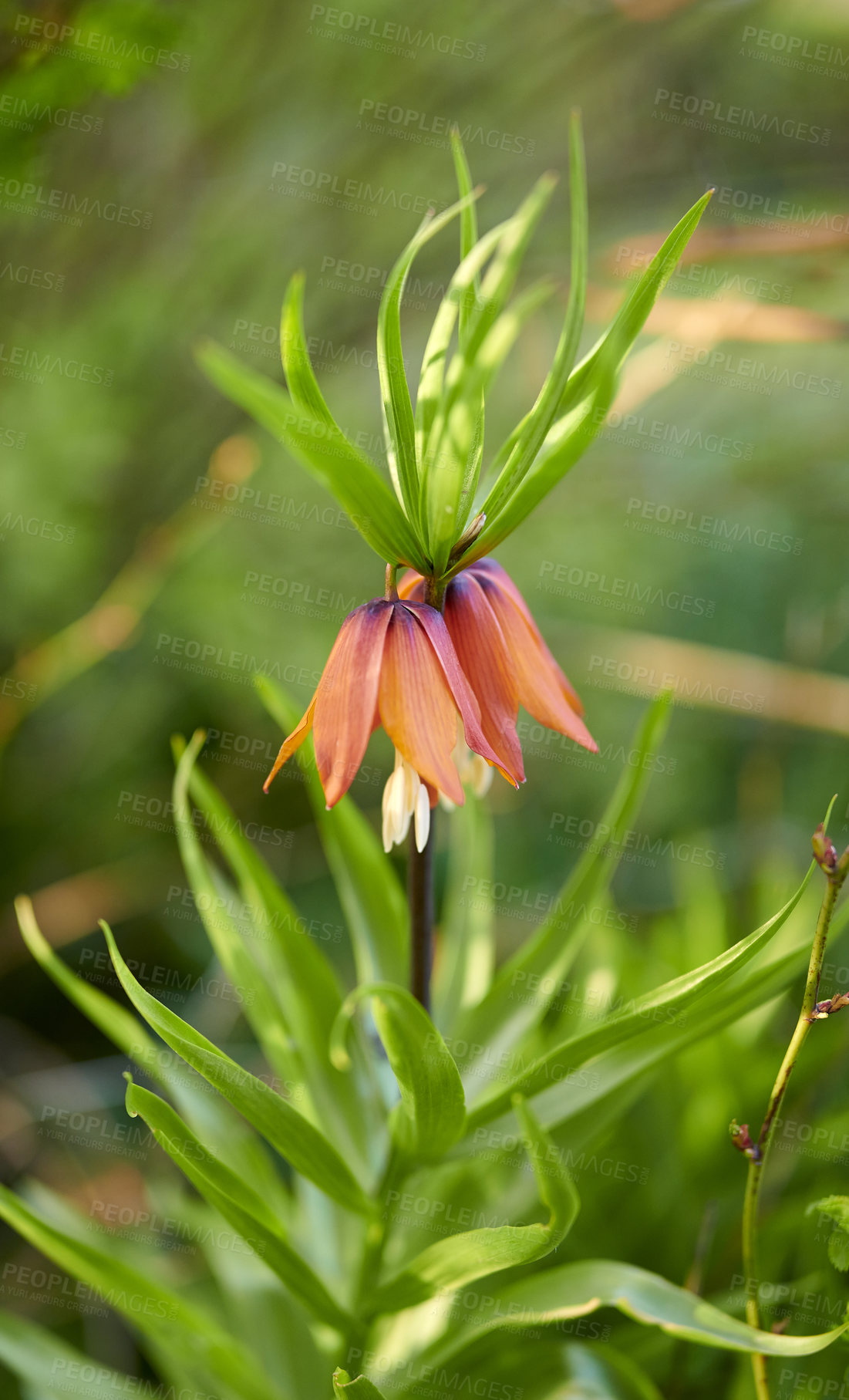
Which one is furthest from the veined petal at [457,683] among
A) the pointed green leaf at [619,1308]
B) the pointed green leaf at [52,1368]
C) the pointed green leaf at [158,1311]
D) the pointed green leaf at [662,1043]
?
the pointed green leaf at [52,1368]

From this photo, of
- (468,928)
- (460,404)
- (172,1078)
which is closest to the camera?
(460,404)

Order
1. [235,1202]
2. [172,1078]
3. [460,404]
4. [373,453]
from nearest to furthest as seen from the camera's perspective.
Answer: [460,404] → [235,1202] → [172,1078] → [373,453]

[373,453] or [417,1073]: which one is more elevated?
[373,453]

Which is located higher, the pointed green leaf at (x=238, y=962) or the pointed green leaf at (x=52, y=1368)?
the pointed green leaf at (x=238, y=962)

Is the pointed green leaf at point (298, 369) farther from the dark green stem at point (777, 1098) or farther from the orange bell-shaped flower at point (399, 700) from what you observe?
the dark green stem at point (777, 1098)

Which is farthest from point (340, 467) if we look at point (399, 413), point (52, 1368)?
point (52, 1368)

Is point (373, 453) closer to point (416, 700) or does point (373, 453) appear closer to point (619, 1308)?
point (416, 700)

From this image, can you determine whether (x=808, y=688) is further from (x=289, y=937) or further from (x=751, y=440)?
(x=289, y=937)

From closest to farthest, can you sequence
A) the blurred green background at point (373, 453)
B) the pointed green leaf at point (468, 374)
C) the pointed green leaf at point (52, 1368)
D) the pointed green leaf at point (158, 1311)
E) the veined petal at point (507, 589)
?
the pointed green leaf at point (468, 374), the veined petal at point (507, 589), the pointed green leaf at point (158, 1311), the pointed green leaf at point (52, 1368), the blurred green background at point (373, 453)
